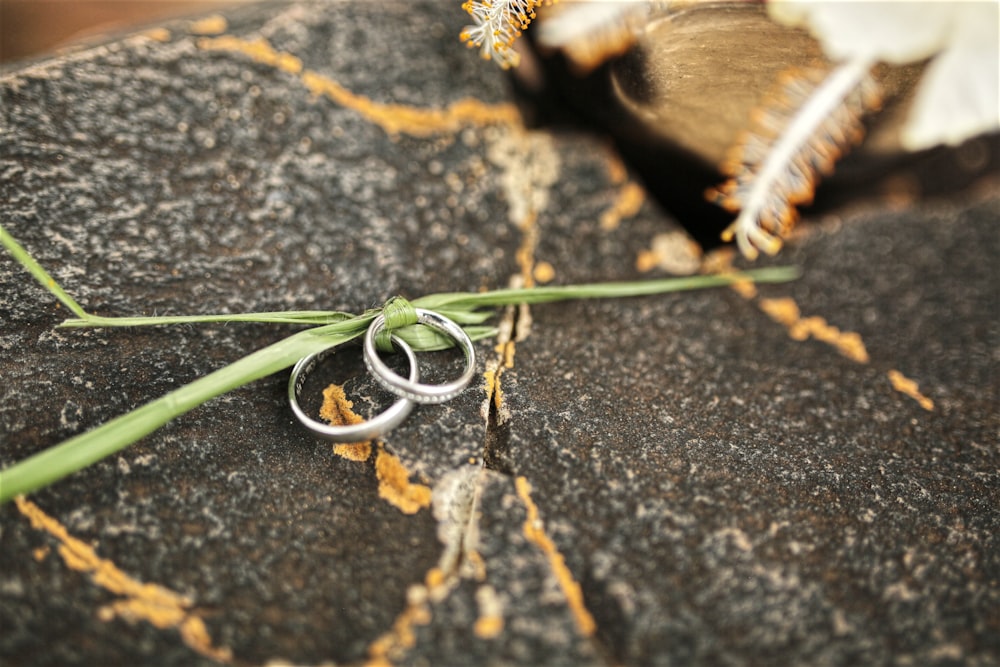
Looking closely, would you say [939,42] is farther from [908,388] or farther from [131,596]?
[131,596]

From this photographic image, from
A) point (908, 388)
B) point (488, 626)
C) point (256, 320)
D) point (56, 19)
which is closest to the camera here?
point (488, 626)

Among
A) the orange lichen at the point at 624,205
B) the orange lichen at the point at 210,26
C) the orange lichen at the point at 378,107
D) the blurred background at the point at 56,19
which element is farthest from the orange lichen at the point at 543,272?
the blurred background at the point at 56,19

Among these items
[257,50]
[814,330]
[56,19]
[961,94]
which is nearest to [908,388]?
[814,330]

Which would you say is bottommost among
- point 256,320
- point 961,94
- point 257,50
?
point 256,320

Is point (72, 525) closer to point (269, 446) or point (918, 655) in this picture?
point (269, 446)

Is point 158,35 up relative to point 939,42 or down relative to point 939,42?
down

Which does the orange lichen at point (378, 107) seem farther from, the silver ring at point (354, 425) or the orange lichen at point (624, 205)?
the silver ring at point (354, 425)
